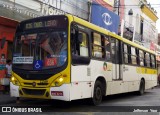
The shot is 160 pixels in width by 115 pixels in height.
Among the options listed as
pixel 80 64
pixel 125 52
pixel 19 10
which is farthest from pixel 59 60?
pixel 19 10

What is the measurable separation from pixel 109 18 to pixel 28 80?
15827mm

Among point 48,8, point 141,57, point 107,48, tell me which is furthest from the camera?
point 48,8

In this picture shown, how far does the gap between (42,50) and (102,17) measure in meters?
14.3

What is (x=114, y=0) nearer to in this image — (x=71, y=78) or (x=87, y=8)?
(x=87, y=8)

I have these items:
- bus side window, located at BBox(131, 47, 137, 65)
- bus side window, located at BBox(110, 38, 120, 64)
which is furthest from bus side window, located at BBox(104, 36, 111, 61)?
bus side window, located at BBox(131, 47, 137, 65)

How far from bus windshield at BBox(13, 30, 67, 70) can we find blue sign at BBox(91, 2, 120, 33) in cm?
1308

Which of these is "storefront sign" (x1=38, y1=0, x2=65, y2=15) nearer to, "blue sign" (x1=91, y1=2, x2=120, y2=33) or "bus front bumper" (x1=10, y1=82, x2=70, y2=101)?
"blue sign" (x1=91, y1=2, x2=120, y2=33)

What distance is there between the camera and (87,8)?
82.3 feet

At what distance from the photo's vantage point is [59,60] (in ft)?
36.9

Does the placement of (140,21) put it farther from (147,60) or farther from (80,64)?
(80,64)

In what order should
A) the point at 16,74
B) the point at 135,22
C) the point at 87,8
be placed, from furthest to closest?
the point at 135,22
the point at 87,8
the point at 16,74

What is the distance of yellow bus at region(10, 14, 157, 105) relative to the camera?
11.2 meters

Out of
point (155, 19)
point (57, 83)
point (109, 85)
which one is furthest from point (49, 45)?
point (155, 19)

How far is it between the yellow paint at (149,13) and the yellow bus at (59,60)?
1034 inches
